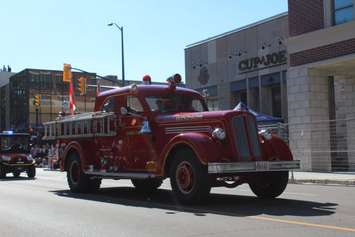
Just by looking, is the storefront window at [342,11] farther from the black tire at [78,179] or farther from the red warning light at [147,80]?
the black tire at [78,179]

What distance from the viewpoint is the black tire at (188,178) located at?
1202 centimetres

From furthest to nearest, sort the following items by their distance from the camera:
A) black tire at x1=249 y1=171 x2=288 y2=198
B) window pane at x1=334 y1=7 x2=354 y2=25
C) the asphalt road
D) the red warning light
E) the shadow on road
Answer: window pane at x1=334 y1=7 x2=354 y2=25
the red warning light
black tire at x1=249 y1=171 x2=288 y2=198
the shadow on road
the asphalt road

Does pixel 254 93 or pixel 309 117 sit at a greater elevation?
pixel 254 93

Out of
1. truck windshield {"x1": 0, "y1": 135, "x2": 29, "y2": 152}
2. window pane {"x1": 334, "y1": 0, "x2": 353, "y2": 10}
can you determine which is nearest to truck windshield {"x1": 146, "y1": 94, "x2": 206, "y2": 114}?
window pane {"x1": 334, "y1": 0, "x2": 353, "y2": 10}

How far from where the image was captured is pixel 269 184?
13.5 meters

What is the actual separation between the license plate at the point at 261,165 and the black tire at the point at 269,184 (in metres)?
0.83

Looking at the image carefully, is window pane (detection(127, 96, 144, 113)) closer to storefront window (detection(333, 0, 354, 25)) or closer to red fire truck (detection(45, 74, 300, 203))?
red fire truck (detection(45, 74, 300, 203))

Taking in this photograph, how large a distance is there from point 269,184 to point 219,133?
84.6 inches

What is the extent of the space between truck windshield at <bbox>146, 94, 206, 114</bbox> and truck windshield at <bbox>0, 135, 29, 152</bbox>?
15558mm

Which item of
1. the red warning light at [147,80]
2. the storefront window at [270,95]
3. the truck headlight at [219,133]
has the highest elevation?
the storefront window at [270,95]

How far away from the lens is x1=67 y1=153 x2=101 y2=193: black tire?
1655 cm

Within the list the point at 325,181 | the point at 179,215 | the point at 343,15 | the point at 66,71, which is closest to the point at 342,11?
the point at 343,15

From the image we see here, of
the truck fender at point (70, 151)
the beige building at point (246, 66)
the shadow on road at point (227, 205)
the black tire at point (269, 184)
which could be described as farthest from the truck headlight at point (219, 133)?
the beige building at point (246, 66)

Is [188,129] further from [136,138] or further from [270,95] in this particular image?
[270,95]
